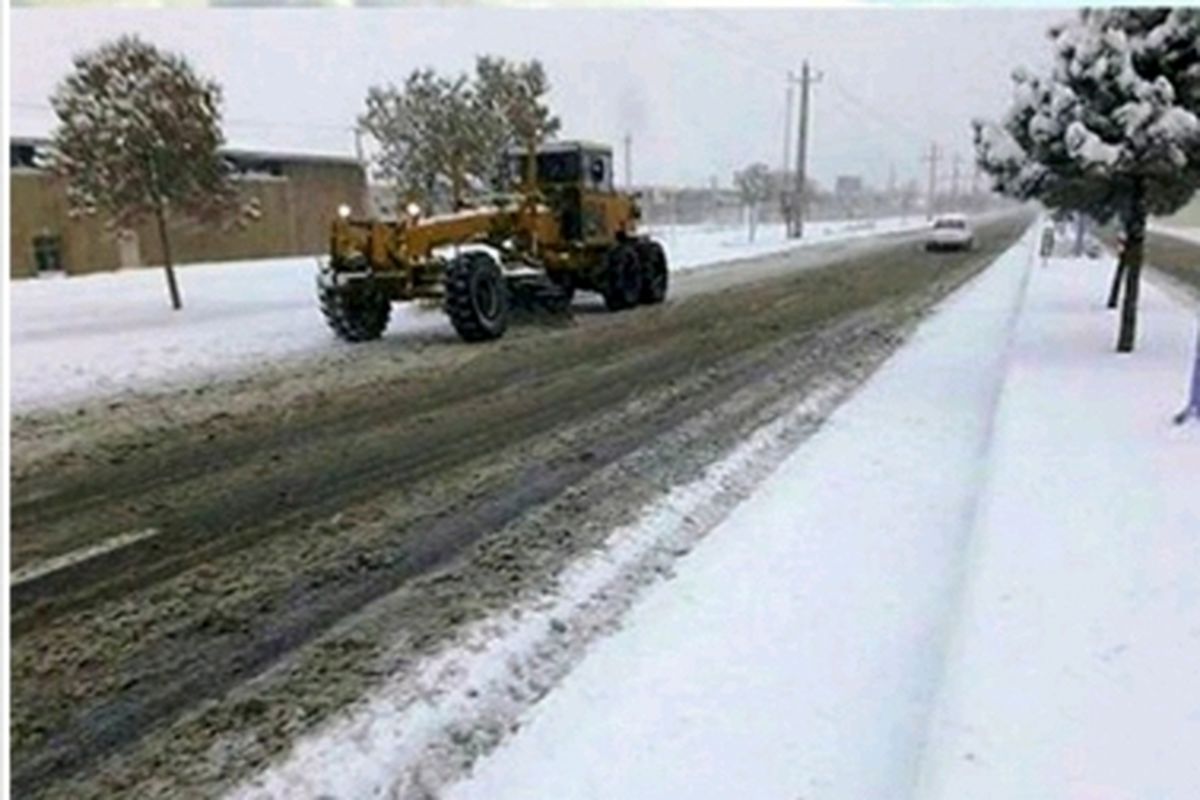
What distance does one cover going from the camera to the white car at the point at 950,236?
20.5 meters

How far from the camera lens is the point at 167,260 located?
334 inches

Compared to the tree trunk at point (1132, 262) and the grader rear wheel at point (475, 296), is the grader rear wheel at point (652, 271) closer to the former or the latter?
the grader rear wheel at point (475, 296)

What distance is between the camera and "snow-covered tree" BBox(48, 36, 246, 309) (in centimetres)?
692

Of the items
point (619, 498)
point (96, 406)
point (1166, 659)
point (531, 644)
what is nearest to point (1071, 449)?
point (619, 498)

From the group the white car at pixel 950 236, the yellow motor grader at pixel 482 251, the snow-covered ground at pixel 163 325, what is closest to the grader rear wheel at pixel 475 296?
the yellow motor grader at pixel 482 251

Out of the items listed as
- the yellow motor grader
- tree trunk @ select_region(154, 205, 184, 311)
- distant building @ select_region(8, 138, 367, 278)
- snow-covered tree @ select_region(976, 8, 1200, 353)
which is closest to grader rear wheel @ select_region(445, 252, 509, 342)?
the yellow motor grader

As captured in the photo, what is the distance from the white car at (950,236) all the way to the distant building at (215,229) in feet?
45.4

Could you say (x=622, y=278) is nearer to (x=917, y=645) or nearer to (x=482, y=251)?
(x=482, y=251)

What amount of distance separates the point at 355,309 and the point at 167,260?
1.45 m

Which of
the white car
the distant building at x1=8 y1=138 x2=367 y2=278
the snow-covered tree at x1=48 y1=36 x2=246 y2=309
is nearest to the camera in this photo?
the distant building at x1=8 y1=138 x2=367 y2=278

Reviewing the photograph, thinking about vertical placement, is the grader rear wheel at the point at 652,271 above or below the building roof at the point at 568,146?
below

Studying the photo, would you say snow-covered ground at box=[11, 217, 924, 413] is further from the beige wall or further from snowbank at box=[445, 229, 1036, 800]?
snowbank at box=[445, 229, 1036, 800]

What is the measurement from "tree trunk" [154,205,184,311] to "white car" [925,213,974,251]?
14.8m

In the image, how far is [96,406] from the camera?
6.09 metres
